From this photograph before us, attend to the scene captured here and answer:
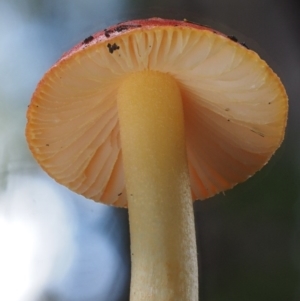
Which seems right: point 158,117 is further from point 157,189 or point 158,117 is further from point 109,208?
point 109,208

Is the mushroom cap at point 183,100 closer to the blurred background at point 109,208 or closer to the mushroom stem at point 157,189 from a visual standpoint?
the mushroom stem at point 157,189

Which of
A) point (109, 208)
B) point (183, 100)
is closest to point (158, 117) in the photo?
point (183, 100)

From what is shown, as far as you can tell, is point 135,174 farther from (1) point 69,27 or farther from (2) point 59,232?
(1) point 69,27

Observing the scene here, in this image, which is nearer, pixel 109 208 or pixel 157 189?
pixel 157 189

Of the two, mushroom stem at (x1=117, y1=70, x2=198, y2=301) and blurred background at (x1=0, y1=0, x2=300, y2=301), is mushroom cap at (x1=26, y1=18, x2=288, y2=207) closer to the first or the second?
mushroom stem at (x1=117, y1=70, x2=198, y2=301)

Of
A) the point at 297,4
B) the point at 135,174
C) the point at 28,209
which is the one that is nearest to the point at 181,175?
the point at 135,174

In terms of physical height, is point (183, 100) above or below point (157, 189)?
above

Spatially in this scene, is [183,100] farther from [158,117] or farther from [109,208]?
[109,208]
